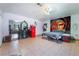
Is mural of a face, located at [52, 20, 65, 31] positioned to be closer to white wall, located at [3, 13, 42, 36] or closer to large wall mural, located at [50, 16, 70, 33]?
large wall mural, located at [50, 16, 70, 33]

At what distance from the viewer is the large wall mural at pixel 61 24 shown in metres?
1.47

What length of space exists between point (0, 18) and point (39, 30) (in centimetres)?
54

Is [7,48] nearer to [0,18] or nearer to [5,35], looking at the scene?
[5,35]

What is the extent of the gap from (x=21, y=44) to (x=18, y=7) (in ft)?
1.61

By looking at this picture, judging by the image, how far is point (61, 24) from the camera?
149cm

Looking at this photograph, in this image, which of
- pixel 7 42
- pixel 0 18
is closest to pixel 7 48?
pixel 7 42

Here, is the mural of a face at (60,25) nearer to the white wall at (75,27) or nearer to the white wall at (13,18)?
the white wall at (75,27)

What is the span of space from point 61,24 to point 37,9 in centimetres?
37

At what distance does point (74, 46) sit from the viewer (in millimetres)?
1497

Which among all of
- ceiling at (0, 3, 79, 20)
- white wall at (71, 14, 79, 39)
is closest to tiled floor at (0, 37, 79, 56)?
white wall at (71, 14, 79, 39)

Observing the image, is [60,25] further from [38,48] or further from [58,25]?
[38,48]

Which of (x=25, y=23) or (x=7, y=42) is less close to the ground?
(x=25, y=23)

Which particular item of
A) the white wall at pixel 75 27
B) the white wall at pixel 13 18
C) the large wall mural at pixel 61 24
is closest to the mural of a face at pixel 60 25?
the large wall mural at pixel 61 24

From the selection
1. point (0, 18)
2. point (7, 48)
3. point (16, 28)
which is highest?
point (0, 18)
